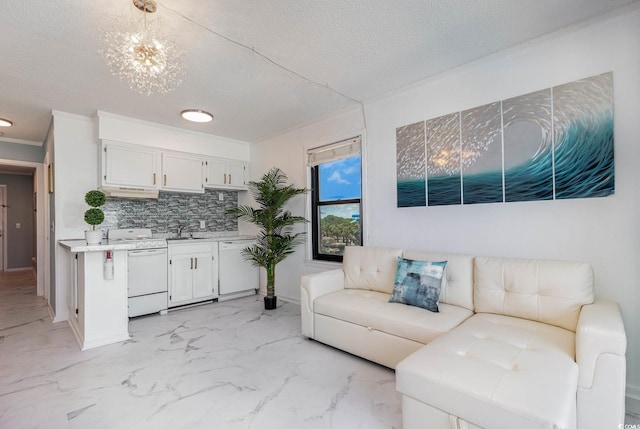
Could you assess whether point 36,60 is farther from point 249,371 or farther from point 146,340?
point 249,371

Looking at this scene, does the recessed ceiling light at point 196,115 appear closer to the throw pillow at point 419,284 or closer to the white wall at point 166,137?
the white wall at point 166,137

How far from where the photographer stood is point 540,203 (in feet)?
7.43

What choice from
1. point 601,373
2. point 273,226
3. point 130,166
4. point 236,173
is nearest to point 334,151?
point 273,226

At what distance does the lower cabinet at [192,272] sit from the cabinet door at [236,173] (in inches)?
43.6

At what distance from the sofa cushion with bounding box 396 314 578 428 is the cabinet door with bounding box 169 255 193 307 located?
331 cm

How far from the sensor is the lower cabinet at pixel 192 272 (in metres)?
3.89

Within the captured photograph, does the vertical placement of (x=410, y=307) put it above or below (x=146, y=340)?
above

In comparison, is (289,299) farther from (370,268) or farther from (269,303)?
(370,268)

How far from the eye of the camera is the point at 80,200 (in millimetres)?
3686

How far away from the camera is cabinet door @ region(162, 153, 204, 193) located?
4.12 metres

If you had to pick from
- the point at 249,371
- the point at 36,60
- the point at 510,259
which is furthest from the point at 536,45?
the point at 36,60

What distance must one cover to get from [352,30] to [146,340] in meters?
3.30

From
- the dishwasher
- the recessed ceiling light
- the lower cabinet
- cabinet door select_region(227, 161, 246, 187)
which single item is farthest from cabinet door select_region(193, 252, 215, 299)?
the recessed ceiling light

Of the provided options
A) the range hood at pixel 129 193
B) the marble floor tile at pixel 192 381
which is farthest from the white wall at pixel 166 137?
the marble floor tile at pixel 192 381
